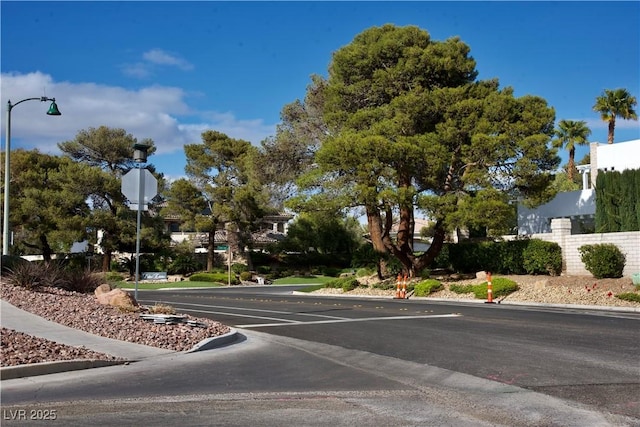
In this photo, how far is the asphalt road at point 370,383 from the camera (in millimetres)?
6906

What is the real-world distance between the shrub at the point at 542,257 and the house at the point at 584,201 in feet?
24.0

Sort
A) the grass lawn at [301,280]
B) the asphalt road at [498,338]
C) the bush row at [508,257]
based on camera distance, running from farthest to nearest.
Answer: the grass lawn at [301,280] < the bush row at [508,257] < the asphalt road at [498,338]

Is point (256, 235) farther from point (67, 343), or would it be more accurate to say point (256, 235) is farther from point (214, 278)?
point (67, 343)

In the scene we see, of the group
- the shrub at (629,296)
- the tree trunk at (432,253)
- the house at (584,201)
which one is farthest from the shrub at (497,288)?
the house at (584,201)

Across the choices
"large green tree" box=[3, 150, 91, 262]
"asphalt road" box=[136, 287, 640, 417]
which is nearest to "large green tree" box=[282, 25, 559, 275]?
"asphalt road" box=[136, 287, 640, 417]

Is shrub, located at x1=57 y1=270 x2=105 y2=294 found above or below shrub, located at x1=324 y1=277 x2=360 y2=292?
above

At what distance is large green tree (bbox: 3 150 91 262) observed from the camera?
51.8 m

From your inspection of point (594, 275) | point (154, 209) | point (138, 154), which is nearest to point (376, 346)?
point (138, 154)

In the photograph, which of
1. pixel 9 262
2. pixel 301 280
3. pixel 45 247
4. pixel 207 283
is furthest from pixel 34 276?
pixel 45 247

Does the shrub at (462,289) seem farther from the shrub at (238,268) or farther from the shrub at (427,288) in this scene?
the shrub at (238,268)

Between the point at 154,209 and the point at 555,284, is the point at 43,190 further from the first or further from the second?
the point at 555,284

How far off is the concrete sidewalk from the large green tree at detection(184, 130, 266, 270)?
137 feet

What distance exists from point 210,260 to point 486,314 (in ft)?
139

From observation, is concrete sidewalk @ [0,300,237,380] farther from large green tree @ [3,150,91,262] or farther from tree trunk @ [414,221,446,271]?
large green tree @ [3,150,91,262]
